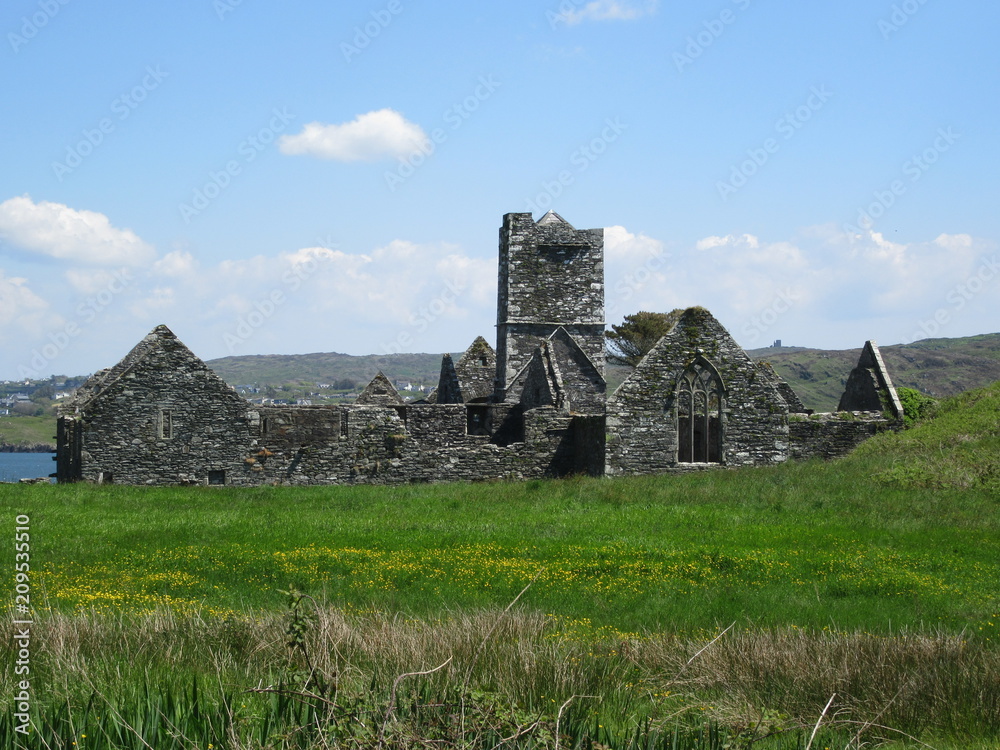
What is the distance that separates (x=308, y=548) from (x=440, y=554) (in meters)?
2.19

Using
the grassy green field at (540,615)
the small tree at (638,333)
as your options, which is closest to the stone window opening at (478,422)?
the grassy green field at (540,615)

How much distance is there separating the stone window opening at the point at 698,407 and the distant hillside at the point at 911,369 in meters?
77.6

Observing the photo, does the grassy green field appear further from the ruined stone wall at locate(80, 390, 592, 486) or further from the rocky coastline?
the rocky coastline

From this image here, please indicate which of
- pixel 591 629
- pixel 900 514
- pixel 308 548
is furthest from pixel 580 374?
pixel 591 629

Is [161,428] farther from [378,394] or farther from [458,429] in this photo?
Result: [378,394]

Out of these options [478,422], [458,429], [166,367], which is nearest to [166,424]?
[166,367]

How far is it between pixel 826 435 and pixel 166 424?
704 inches

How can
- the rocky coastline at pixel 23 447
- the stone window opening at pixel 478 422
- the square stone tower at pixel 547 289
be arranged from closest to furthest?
the stone window opening at pixel 478 422 < the square stone tower at pixel 547 289 < the rocky coastline at pixel 23 447

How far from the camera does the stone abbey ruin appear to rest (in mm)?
24359

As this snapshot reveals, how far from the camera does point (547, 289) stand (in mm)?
35125

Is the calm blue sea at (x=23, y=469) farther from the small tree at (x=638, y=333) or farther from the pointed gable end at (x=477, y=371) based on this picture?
the small tree at (x=638, y=333)

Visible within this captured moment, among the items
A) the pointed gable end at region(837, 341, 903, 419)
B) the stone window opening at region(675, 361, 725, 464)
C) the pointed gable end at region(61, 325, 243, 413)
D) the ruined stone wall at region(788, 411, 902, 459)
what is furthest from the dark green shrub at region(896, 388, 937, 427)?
the pointed gable end at region(61, 325, 243, 413)

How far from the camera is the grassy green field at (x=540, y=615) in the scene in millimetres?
6641

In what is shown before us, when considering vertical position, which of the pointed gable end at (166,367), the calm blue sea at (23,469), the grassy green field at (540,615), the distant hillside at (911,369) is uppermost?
the distant hillside at (911,369)
